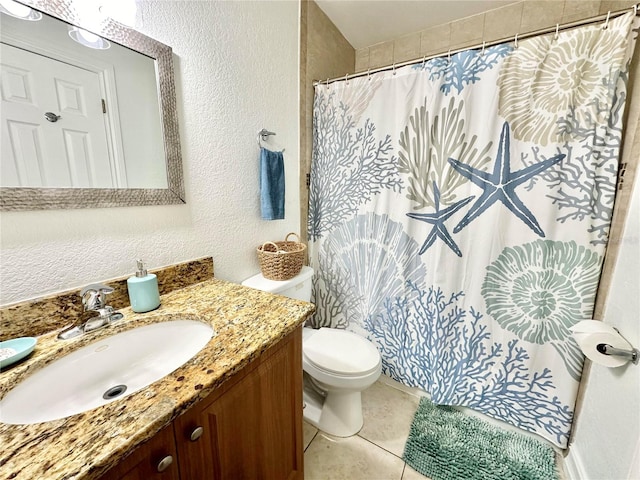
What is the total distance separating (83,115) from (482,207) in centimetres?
158

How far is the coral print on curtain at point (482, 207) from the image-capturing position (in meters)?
1.06

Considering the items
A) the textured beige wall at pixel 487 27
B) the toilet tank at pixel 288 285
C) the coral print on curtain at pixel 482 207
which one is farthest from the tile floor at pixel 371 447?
the textured beige wall at pixel 487 27

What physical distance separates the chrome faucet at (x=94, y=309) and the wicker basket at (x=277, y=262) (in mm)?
659

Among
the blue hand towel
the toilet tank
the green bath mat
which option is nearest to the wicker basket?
the toilet tank

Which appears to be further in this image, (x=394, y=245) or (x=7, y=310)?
(x=394, y=245)

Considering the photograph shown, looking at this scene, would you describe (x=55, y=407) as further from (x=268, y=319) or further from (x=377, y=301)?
(x=377, y=301)

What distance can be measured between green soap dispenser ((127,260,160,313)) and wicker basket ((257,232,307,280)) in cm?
55

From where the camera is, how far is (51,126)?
0.71 meters

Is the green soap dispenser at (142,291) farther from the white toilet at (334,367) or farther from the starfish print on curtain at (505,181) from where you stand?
the starfish print on curtain at (505,181)

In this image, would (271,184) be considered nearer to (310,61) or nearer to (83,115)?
(83,115)

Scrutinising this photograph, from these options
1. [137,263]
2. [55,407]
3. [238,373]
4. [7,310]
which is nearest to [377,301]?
[238,373]

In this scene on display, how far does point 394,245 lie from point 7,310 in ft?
4.95

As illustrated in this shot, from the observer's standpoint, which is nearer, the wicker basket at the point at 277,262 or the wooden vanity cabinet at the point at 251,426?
the wooden vanity cabinet at the point at 251,426

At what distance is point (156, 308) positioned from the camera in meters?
0.86
